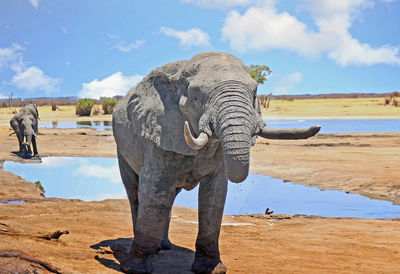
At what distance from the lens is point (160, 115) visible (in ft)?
16.7

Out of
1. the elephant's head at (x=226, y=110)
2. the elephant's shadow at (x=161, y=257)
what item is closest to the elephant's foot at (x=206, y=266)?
the elephant's shadow at (x=161, y=257)

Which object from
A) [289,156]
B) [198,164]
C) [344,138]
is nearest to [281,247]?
[198,164]

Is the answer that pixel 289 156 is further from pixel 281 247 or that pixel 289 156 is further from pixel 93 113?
pixel 93 113

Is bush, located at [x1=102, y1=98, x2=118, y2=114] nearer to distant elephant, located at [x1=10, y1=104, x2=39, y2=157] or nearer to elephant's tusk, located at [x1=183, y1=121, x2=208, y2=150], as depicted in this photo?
distant elephant, located at [x1=10, y1=104, x2=39, y2=157]

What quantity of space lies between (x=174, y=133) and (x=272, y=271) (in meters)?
2.05

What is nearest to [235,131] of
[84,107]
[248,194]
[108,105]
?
[248,194]

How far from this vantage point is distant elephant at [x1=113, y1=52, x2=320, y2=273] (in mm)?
4066

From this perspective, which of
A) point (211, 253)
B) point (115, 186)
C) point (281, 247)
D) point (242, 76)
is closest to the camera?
point (242, 76)

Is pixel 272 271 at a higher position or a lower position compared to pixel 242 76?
lower

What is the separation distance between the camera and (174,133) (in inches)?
194

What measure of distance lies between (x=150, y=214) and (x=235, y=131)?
1675mm

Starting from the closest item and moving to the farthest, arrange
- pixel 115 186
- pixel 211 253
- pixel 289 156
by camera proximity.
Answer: pixel 211 253, pixel 115 186, pixel 289 156

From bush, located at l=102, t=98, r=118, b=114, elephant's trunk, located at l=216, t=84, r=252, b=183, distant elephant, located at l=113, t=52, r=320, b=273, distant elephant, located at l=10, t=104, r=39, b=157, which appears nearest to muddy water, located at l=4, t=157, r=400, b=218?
distant elephant, located at l=10, t=104, r=39, b=157

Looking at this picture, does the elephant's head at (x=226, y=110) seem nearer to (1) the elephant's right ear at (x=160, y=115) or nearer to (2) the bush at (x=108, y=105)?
(1) the elephant's right ear at (x=160, y=115)
